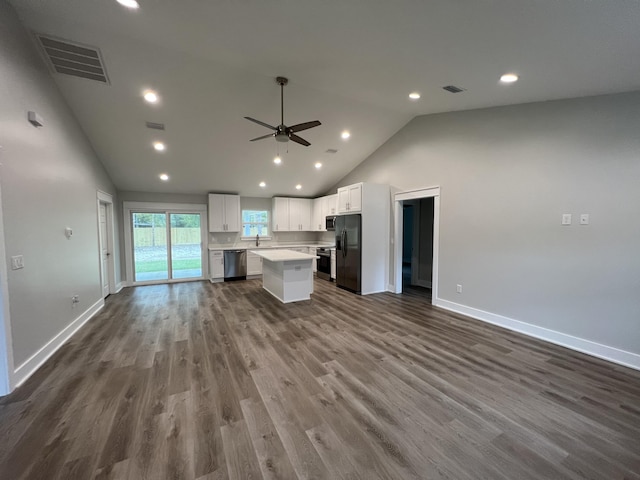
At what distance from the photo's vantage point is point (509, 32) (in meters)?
2.06

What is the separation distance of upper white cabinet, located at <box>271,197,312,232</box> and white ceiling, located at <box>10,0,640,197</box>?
9.78ft

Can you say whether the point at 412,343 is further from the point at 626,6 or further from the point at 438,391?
the point at 626,6

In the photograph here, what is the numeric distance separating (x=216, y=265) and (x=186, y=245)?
1.07 metres

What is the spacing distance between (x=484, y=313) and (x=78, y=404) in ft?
15.7

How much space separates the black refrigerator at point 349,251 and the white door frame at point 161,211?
3713mm

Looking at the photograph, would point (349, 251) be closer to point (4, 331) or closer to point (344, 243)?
point (344, 243)

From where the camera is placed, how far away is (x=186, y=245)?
7.07 meters

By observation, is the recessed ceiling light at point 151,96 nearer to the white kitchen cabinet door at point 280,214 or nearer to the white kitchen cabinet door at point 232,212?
the white kitchen cabinet door at point 232,212

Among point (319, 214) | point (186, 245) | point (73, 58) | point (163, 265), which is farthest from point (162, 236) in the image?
point (73, 58)

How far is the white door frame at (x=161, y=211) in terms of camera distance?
20.8ft

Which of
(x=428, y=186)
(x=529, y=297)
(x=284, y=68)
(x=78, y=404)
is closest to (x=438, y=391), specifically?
(x=529, y=297)

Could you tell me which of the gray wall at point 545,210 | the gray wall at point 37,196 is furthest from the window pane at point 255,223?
the gray wall at point 545,210

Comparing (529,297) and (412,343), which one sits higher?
(529,297)

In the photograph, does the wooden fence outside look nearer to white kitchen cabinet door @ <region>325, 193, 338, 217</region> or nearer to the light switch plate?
white kitchen cabinet door @ <region>325, 193, 338, 217</region>
